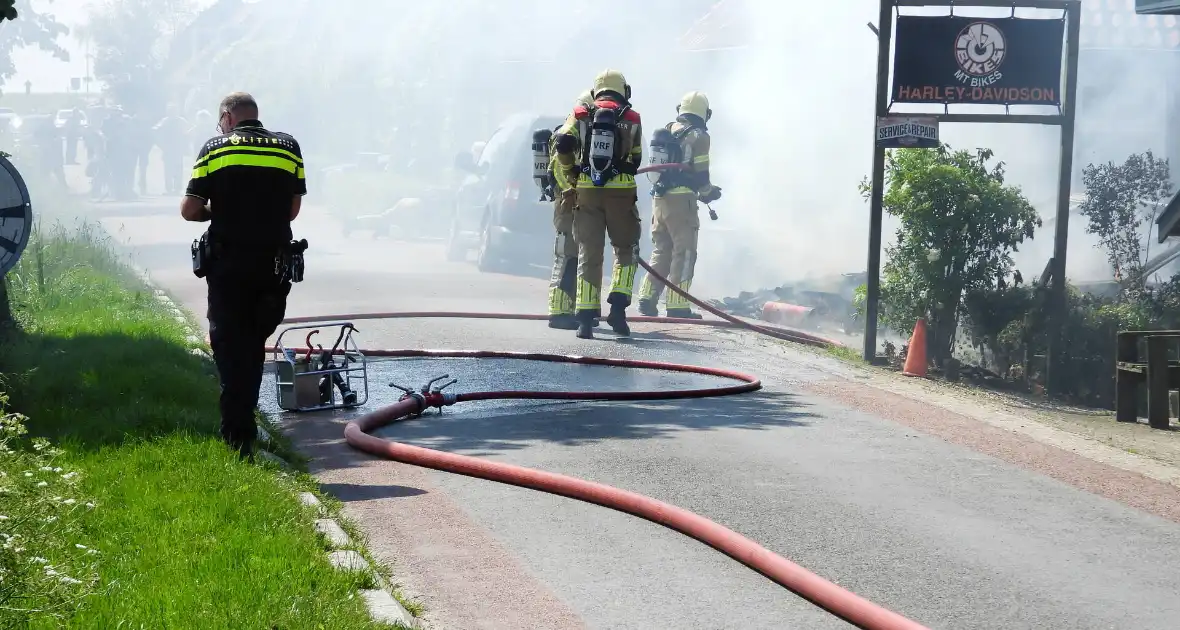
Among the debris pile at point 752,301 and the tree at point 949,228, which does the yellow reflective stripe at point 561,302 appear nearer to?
the tree at point 949,228

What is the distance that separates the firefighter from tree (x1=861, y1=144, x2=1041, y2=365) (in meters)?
2.88

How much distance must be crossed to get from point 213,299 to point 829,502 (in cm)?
305

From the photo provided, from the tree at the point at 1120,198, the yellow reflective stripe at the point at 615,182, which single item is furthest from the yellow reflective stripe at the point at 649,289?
the tree at the point at 1120,198

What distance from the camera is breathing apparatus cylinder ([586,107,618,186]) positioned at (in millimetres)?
12359

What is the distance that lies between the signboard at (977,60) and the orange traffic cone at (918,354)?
2002 mm

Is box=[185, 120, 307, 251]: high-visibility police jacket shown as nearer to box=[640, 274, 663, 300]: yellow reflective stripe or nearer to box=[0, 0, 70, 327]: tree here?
box=[640, 274, 663, 300]: yellow reflective stripe

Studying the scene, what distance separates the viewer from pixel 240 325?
6805 millimetres

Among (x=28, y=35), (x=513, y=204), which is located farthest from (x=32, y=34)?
(x=513, y=204)

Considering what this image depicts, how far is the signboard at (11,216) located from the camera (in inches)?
323

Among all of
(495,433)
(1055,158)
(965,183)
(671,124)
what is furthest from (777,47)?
(495,433)

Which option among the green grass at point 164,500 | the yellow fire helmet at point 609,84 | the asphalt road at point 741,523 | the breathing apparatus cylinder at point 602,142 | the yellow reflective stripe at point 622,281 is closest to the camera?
the green grass at point 164,500

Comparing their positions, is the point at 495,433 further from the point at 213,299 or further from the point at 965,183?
the point at 965,183

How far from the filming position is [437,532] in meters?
5.96

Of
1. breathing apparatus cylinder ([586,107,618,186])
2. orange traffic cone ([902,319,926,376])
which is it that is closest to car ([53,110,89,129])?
breathing apparatus cylinder ([586,107,618,186])
